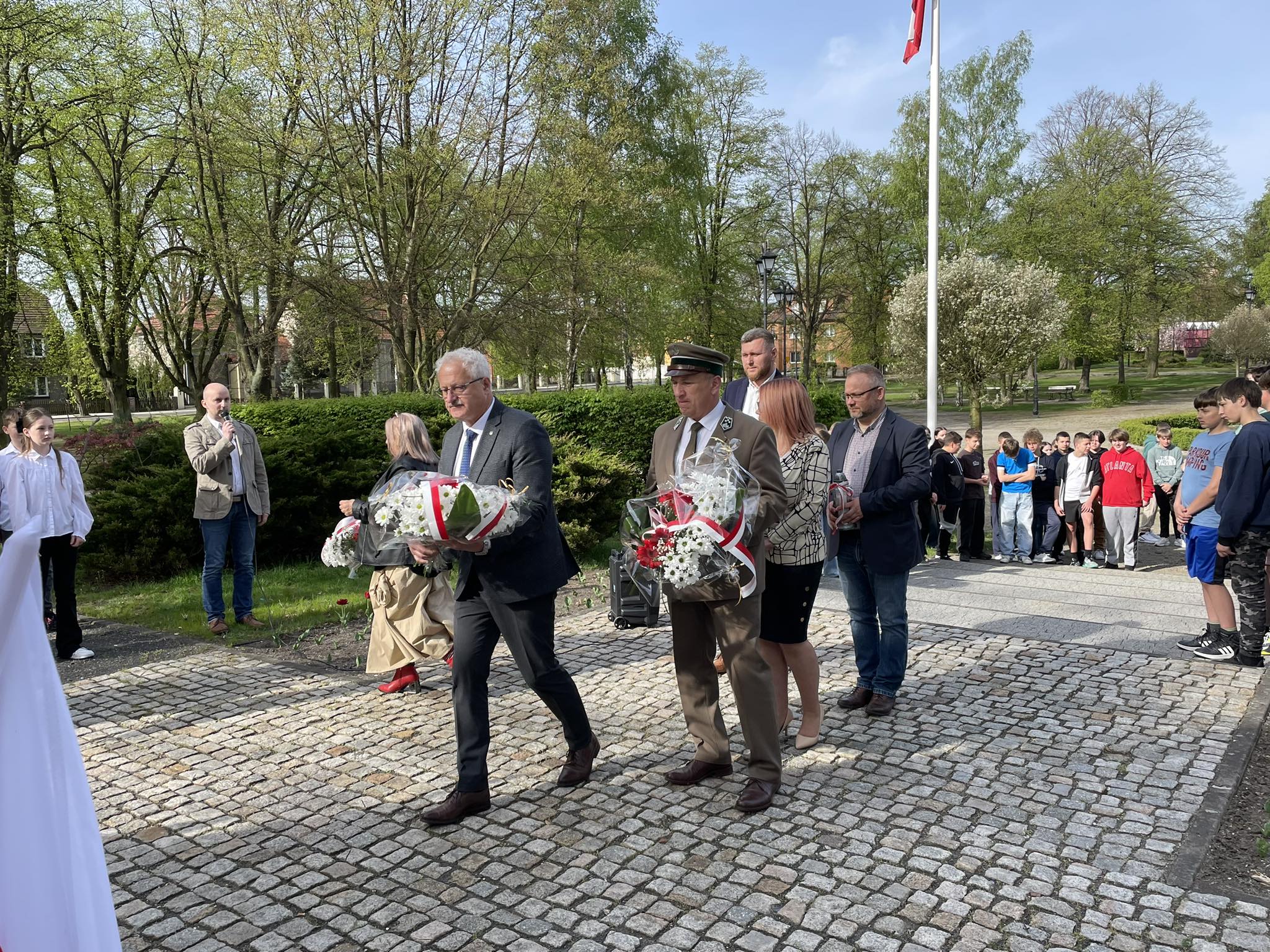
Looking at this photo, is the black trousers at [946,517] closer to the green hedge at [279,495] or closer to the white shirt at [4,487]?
the green hedge at [279,495]

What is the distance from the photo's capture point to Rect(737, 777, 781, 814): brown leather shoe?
435 centimetres

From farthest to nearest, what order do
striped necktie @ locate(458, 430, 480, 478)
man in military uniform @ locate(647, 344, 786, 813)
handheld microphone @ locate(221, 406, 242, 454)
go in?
handheld microphone @ locate(221, 406, 242, 454), striped necktie @ locate(458, 430, 480, 478), man in military uniform @ locate(647, 344, 786, 813)

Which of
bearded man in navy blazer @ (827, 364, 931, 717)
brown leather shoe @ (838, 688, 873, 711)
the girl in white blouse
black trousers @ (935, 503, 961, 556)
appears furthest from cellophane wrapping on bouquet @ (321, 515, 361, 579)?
black trousers @ (935, 503, 961, 556)

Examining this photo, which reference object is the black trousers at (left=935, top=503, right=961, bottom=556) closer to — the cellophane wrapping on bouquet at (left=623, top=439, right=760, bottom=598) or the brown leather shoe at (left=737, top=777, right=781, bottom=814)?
the brown leather shoe at (left=737, top=777, right=781, bottom=814)

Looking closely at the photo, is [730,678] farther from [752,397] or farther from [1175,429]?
[1175,429]

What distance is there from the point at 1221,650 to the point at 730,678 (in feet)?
14.8

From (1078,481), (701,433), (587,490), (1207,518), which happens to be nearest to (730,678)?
(701,433)

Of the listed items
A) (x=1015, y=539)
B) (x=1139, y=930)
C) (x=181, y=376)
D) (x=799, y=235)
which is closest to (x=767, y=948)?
(x=1139, y=930)

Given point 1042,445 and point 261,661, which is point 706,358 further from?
point 1042,445

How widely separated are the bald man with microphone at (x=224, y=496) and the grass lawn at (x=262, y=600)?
303 millimetres

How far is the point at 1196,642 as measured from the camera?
23.0 feet

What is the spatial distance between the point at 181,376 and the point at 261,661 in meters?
23.3

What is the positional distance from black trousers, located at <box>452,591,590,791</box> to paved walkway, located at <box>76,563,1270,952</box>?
0.31 m

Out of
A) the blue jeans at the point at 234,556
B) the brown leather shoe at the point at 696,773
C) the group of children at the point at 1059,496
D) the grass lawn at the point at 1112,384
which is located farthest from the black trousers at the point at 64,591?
the grass lawn at the point at 1112,384
